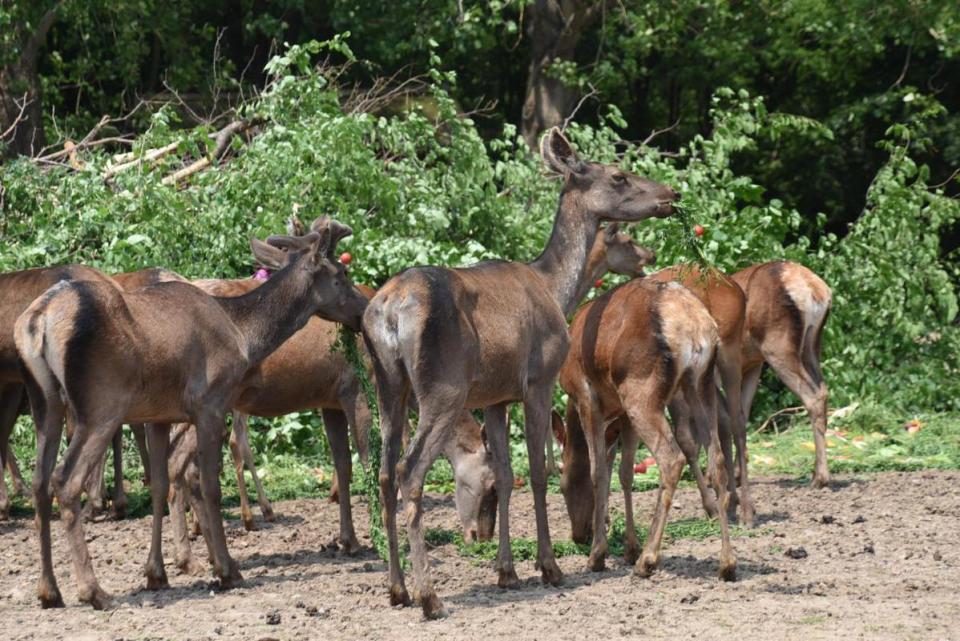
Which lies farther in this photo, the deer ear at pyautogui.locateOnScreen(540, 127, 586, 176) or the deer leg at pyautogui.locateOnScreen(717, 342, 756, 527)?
the deer leg at pyautogui.locateOnScreen(717, 342, 756, 527)

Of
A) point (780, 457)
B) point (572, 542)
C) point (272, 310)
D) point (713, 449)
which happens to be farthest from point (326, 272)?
point (780, 457)

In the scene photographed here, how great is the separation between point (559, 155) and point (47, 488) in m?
4.51

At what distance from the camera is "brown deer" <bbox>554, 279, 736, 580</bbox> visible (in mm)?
9328

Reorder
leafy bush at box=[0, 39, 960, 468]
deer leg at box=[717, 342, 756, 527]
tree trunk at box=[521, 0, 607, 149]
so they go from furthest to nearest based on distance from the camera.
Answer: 1. tree trunk at box=[521, 0, 607, 149]
2. leafy bush at box=[0, 39, 960, 468]
3. deer leg at box=[717, 342, 756, 527]

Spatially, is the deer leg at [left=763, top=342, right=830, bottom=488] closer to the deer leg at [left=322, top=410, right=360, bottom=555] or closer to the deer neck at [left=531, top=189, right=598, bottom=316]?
the deer neck at [left=531, top=189, right=598, bottom=316]

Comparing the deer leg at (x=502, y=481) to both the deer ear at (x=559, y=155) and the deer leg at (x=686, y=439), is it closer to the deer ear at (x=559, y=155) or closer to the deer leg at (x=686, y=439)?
the deer leg at (x=686, y=439)

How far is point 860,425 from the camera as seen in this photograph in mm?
15617

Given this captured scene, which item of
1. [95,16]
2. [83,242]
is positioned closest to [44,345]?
[83,242]

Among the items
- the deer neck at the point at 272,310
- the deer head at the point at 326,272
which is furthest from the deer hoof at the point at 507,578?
the deer neck at the point at 272,310

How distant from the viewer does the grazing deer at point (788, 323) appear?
1302cm

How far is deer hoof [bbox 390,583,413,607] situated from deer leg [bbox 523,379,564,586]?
102cm

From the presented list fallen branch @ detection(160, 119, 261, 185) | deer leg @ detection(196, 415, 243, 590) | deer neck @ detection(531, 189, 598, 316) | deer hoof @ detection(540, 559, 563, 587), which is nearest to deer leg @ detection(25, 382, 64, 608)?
deer leg @ detection(196, 415, 243, 590)

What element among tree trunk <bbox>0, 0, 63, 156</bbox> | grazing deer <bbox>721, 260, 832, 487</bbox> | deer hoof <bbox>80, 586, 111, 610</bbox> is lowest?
deer hoof <bbox>80, 586, 111, 610</bbox>

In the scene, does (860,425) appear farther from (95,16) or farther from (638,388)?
(95,16)
